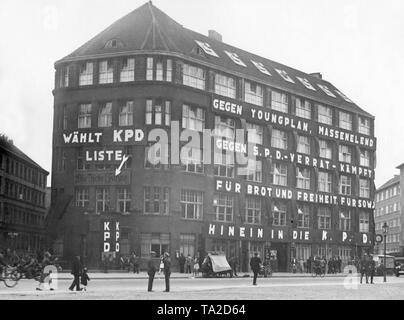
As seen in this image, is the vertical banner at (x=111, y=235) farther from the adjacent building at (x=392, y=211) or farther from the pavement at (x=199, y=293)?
the adjacent building at (x=392, y=211)

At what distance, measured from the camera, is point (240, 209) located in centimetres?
6800

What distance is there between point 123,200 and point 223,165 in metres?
10.3

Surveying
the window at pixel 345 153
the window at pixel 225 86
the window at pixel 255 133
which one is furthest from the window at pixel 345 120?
the window at pixel 225 86

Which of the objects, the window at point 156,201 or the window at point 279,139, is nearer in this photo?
the window at point 156,201

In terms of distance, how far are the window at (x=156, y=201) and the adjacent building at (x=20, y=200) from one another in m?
20.5

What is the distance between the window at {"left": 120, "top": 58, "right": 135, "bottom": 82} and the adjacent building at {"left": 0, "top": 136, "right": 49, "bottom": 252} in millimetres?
18474

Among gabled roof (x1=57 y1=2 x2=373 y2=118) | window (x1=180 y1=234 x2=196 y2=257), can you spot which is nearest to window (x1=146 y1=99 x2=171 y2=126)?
gabled roof (x1=57 y1=2 x2=373 y2=118)

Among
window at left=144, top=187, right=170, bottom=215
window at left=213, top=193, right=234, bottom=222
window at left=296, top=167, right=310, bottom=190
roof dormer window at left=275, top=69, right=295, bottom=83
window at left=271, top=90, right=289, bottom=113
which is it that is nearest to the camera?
window at left=144, top=187, right=170, bottom=215

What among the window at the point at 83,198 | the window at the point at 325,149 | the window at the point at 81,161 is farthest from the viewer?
the window at the point at 325,149

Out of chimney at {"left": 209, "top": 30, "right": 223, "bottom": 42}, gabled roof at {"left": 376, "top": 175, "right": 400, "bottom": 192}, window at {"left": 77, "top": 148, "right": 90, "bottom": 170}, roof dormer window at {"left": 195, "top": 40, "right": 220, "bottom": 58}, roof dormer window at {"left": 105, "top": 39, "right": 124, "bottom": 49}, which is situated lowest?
window at {"left": 77, "top": 148, "right": 90, "bottom": 170}

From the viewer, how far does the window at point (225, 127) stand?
66.6m

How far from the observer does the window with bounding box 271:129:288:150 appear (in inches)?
2879

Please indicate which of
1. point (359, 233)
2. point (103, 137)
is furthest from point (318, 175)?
point (103, 137)

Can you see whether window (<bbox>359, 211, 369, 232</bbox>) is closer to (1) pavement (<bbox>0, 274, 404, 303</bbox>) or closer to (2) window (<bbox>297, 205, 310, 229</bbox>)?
(2) window (<bbox>297, 205, 310, 229</bbox>)
